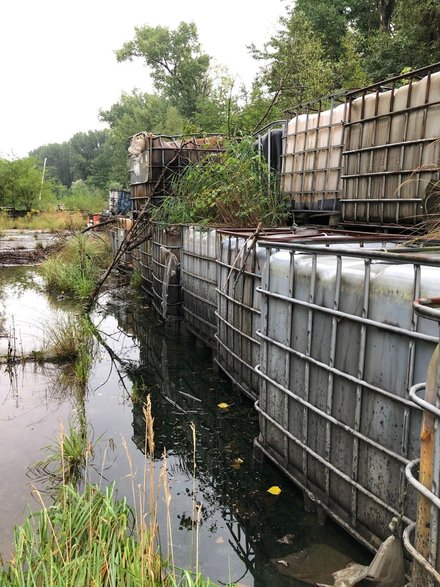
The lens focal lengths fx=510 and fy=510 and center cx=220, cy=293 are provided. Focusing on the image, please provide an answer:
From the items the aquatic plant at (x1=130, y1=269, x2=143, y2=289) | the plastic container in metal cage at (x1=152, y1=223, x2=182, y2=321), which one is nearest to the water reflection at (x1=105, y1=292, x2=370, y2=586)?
the plastic container in metal cage at (x1=152, y1=223, x2=182, y2=321)

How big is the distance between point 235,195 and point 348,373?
578 centimetres

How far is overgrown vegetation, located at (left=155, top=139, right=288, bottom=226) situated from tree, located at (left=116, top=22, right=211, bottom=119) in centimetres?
3802

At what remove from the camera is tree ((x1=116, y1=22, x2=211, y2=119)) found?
45500mm

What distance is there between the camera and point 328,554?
3.32 m

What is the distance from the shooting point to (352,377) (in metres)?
3.09

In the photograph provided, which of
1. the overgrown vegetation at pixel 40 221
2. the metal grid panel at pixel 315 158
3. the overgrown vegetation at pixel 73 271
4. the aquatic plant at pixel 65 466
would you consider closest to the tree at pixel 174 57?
the overgrown vegetation at pixel 40 221

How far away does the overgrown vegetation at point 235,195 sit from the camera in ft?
27.5

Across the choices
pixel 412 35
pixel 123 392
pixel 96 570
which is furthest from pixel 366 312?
pixel 412 35

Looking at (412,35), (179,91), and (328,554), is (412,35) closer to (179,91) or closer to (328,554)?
(328,554)

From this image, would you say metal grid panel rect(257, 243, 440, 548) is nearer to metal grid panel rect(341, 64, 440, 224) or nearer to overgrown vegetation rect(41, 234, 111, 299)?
metal grid panel rect(341, 64, 440, 224)

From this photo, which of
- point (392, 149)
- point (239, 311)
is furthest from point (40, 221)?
point (392, 149)

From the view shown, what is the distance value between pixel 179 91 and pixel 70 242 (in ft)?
120

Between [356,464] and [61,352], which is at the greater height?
[356,464]

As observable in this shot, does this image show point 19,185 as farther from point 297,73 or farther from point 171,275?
point 171,275
